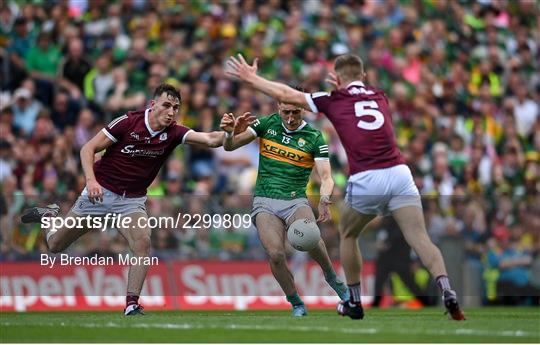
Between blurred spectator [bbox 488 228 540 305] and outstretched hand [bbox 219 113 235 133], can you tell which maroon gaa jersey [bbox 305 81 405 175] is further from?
blurred spectator [bbox 488 228 540 305]

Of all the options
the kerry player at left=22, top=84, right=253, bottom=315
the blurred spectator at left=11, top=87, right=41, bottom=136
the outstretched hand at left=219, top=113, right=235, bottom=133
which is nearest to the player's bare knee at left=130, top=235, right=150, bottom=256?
the kerry player at left=22, top=84, right=253, bottom=315

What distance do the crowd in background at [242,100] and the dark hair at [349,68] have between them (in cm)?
629

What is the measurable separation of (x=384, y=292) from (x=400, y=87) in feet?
17.3

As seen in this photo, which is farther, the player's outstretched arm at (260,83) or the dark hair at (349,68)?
the dark hair at (349,68)

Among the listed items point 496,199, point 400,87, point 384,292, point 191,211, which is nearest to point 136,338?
point 191,211

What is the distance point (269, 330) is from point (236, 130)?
2.90m

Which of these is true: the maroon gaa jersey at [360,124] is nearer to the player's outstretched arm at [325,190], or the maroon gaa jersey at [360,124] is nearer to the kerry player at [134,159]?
the player's outstretched arm at [325,190]

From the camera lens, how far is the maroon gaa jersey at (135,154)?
14.7 metres

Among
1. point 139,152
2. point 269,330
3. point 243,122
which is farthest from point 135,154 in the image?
point 269,330

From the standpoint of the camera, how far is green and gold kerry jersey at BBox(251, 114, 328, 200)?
14.9 metres

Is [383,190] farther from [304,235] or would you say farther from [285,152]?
[285,152]

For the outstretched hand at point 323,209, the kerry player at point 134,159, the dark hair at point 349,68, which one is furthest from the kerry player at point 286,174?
the dark hair at point 349,68

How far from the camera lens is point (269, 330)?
40.5ft

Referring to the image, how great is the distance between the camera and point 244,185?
69.3ft
